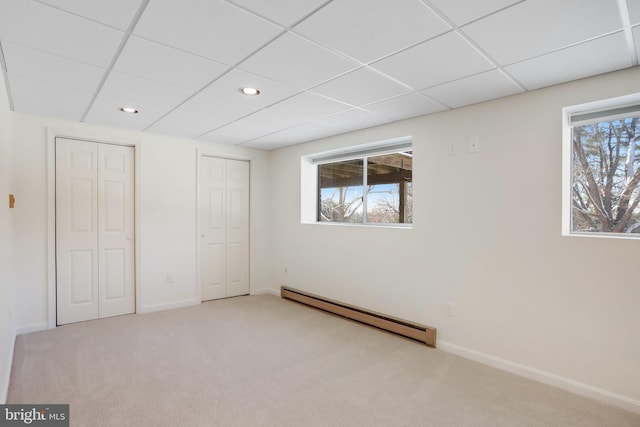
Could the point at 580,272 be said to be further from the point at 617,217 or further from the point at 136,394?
the point at 136,394

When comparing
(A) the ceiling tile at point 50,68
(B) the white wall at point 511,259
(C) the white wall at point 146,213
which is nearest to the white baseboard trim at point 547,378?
(B) the white wall at point 511,259

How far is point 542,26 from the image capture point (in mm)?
1690

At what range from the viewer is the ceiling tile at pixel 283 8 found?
1531 millimetres

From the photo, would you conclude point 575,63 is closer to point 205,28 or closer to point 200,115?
point 205,28

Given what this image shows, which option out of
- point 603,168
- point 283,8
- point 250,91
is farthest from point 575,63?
point 250,91

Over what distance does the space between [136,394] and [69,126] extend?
120 inches

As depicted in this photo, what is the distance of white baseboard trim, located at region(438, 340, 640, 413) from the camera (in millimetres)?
2178

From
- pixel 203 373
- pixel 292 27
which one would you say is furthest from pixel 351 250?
pixel 292 27

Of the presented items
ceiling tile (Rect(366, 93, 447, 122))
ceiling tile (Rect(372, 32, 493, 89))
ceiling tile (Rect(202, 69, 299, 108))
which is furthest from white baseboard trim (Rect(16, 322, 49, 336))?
ceiling tile (Rect(372, 32, 493, 89))

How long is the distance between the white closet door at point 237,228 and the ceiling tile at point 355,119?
6.62 feet

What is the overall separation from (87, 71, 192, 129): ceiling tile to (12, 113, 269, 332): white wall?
60 centimetres

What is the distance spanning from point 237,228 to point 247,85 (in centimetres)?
291

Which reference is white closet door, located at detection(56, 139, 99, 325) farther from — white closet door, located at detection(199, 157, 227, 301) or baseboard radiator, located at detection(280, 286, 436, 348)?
baseboard radiator, located at detection(280, 286, 436, 348)

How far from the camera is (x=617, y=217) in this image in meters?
2.37
